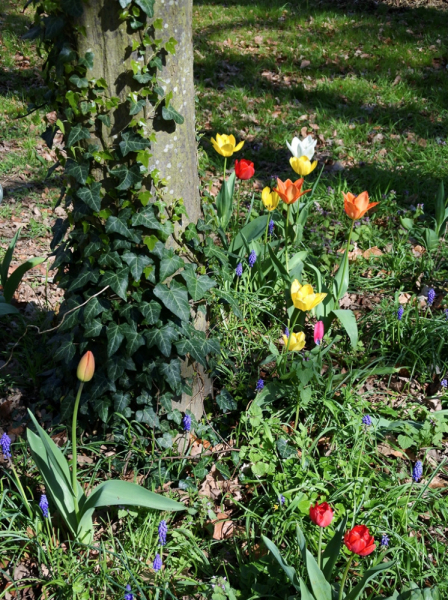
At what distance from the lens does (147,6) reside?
1.72 metres

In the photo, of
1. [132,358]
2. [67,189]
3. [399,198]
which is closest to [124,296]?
[132,358]

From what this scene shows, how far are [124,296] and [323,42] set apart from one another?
607 centimetres

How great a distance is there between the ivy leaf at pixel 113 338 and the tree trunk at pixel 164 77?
13.8 inches

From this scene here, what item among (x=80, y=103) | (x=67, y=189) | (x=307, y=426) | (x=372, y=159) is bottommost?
(x=307, y=426)

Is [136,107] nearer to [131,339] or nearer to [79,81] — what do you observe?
[79,81]

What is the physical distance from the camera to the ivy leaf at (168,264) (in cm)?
202

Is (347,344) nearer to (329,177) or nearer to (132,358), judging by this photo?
(132,358)

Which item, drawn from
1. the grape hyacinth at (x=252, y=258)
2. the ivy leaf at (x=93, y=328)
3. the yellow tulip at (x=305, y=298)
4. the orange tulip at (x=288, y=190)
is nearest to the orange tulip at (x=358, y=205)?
the orange tulip at (x=288, y=190)

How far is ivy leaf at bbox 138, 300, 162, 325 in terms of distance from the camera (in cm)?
204

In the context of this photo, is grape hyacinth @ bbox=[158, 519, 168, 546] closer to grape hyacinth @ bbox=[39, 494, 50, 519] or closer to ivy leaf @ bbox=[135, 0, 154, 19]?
grape hyacinth @ bbox=[39, 494, 50, 519]

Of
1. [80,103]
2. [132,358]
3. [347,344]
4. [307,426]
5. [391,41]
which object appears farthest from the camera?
[391,41]

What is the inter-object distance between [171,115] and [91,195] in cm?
41

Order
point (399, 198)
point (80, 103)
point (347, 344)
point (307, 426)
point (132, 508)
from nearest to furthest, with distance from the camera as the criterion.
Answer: point (80, 103)
point (132, 508)
point (307, 426)
point (347, 344)
point (399, 198)

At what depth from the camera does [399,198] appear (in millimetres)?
3936
